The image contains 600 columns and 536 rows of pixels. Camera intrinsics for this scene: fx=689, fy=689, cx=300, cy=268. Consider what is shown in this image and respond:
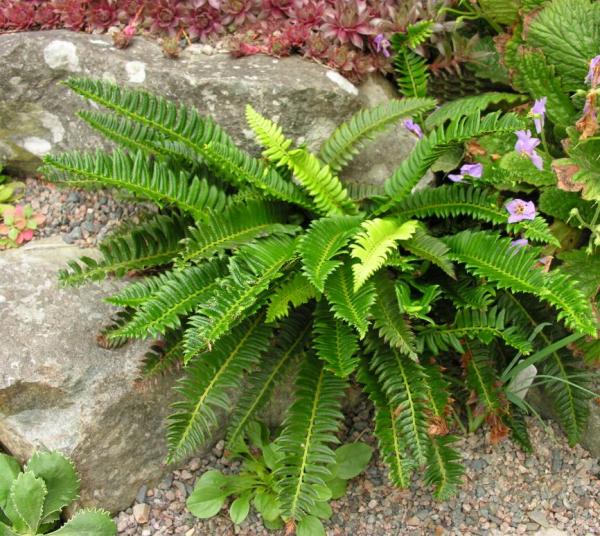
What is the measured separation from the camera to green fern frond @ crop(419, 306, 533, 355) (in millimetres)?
2389

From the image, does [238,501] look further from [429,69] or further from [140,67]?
[429,69]

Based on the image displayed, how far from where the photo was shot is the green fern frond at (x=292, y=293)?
235cm

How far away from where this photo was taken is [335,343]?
2.41 metres

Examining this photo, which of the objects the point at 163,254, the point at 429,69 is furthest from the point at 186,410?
the point at 429,69

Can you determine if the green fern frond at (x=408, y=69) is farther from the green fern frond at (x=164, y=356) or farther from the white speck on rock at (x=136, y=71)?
the green fern frond at (x=164, y=356)

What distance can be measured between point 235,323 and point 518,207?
1.09m

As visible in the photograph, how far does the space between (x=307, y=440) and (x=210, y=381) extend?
0.40 metres

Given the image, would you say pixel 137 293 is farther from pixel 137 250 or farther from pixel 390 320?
pixel 390 320

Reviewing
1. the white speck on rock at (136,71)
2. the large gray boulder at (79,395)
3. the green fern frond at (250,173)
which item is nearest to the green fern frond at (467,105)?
the green fern frond at (250,173)

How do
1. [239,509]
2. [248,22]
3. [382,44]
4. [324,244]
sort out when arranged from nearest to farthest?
[324,244] < [239,509] < [382,44] < [248,22]

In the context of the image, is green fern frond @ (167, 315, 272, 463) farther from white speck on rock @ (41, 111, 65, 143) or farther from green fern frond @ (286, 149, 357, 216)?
white speck on rock @ (41, 111, 65, 143)

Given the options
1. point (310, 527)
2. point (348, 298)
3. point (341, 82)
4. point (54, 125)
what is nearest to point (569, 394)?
point (348, 298)

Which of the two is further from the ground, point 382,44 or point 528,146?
point 382,44

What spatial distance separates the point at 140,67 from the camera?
117 inches
